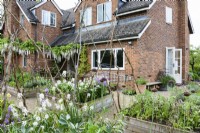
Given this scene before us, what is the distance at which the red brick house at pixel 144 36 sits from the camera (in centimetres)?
1328

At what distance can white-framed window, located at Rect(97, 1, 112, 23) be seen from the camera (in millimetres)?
16281

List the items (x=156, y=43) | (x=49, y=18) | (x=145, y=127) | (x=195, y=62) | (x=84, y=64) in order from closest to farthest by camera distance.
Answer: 1. (x=145, y=127)
2. (x=156, y=43)
3. (x=84, y=64)
4. (x=49, y=18)
5. (x=195, y=62)

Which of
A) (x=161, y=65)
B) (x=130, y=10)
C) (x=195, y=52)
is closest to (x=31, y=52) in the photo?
(x=130, y=10)

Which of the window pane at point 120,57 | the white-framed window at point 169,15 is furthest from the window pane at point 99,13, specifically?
the white-framed window at point 169,15

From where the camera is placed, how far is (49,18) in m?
20.6

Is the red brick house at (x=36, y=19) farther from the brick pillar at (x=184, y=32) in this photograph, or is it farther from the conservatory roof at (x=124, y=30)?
the brick pillar at (x=184, y=32)

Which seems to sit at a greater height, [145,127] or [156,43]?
[156,43]

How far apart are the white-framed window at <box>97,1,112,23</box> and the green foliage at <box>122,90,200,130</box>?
11923 millimetres

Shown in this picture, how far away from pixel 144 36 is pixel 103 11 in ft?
16.1

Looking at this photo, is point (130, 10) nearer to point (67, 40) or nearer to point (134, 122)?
point (67, 40)

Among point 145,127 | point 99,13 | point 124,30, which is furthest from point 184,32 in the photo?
point 145,127

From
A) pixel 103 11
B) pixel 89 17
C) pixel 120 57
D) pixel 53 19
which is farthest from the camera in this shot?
pixel 53 19

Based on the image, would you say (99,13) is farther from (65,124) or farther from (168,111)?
(65,124)

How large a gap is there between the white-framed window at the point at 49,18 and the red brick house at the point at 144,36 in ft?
14.8
